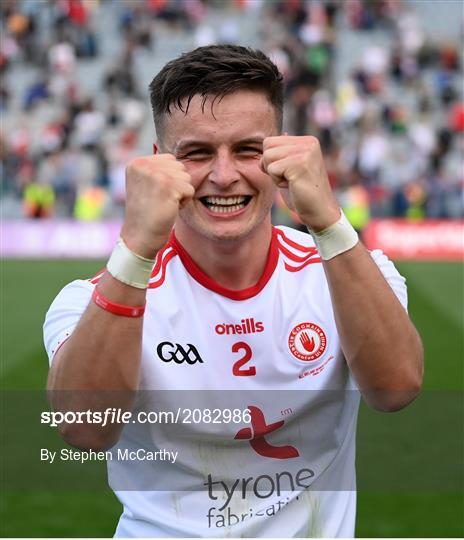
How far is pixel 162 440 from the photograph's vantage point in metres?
3.01

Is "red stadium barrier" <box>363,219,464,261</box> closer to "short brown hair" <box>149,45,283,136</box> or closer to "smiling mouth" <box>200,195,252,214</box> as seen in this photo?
"short brown hair" <box>149,45,283,136</box>

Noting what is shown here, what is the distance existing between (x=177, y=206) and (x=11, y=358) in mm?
8737

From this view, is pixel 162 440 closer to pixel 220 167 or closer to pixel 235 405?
pixel 235 405

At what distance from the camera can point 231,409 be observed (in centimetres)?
302

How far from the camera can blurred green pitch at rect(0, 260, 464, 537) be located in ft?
21.0

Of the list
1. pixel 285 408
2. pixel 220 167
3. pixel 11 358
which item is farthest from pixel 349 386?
pixel 11 358

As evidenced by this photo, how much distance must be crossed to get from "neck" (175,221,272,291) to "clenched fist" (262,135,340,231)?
344 mm

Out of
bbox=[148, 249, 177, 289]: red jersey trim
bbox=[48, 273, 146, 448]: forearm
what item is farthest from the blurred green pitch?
bbox=[48, 273, 146, 448]: forearm

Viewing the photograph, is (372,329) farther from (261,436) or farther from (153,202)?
(153,202)

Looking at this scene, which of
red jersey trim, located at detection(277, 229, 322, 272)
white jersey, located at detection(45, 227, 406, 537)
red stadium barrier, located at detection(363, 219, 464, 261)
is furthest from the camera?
red stadium barrier, located at detection(363, 219, 464, 261)

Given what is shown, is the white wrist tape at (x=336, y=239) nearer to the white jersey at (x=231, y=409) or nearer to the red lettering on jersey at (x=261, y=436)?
the white jersey at (x=231, y=409)

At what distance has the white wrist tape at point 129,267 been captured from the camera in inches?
105

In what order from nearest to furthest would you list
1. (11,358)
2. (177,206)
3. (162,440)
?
(177,206) < (162,440) < (11,358)

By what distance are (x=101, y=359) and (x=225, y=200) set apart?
58 cm
